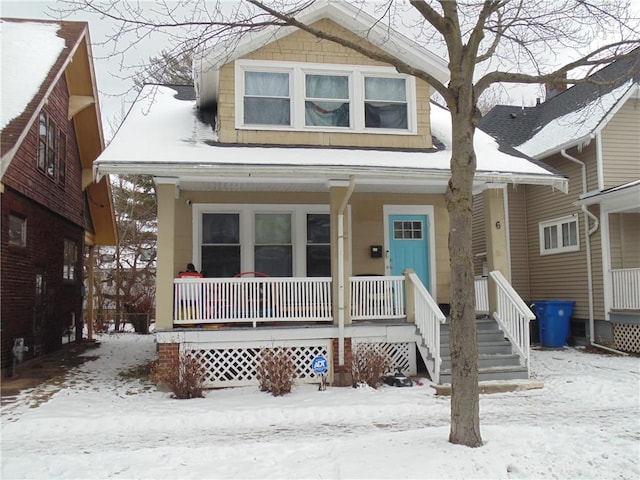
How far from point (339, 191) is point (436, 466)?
547 centimetres

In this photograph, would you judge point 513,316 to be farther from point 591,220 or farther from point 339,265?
point 591,220

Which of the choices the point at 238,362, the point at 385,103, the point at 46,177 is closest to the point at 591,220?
the point at 385,103

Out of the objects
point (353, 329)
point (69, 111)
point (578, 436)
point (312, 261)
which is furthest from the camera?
point (69, 111)

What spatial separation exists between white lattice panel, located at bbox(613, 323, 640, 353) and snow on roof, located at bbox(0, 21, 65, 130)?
42.7 ft

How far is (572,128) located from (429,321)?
8.16m

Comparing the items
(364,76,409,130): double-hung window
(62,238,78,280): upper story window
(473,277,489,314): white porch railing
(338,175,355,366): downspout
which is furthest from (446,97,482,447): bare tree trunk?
(62,238,78,280): upper story window

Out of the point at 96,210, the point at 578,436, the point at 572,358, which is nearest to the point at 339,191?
the point at 578,436

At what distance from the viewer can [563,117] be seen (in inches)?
627

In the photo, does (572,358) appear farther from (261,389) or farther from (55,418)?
(55,418)

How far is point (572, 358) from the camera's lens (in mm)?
11773

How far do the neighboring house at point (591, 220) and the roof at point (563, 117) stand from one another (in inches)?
1.6

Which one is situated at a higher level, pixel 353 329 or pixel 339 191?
pixel 339 191

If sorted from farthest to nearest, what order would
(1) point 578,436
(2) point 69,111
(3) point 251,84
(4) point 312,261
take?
(2) point 69,111 < (4) point 312,261 < (3) point 251,84 < (1) point 578,436

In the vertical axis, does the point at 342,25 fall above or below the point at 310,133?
above
